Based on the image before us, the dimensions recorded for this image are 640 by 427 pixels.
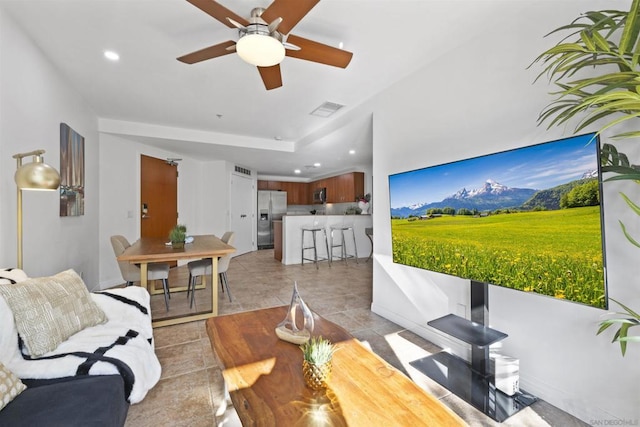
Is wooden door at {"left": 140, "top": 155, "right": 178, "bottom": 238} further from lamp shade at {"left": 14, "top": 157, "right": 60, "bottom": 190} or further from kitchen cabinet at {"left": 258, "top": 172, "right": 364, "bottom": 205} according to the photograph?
lamp shade at {"left": 14, "top": 157, "right": 60, "bottom": 190}

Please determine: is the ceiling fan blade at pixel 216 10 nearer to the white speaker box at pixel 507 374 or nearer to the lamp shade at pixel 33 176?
the lamp shade at pixel 33 176

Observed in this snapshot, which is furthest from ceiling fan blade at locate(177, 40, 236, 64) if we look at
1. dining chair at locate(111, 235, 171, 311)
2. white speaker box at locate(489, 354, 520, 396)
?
white speaker box at locate(489, 354, 520, 396)

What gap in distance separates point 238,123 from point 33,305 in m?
3.43

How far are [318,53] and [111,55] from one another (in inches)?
76.3

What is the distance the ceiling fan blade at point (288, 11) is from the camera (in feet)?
4.94

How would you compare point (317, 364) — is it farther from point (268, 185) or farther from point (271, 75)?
point (268, 185)

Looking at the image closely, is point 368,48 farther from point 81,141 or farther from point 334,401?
point 81,141

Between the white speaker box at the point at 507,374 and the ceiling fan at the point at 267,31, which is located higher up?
the ceiling fan at the point at 267,31

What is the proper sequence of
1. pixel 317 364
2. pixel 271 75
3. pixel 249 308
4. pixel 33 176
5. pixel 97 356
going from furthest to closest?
pixel 249 308
pixel 271 75
pixel 33 176
pixel 97 356
pixel 317 364

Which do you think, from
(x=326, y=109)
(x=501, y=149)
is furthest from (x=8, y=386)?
(x=326, y=109)

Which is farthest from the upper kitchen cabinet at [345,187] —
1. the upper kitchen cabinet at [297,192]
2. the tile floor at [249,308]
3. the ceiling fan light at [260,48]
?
the ceiling fan light at [260,48]

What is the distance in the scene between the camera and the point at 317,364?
109cm

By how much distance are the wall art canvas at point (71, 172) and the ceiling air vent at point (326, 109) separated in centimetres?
278

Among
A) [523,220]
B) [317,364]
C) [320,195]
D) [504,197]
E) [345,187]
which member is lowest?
[317,364]
